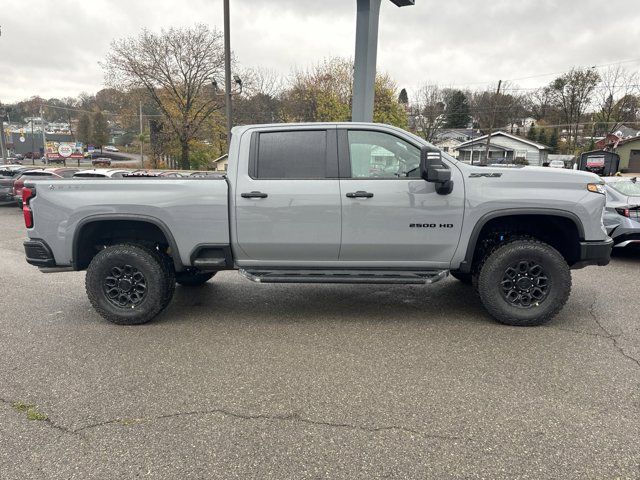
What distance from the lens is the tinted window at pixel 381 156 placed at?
14.0ft

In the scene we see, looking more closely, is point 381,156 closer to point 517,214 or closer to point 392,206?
point 392,206

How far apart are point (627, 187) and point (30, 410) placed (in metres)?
9.26

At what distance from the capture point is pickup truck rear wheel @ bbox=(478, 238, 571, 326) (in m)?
4.21

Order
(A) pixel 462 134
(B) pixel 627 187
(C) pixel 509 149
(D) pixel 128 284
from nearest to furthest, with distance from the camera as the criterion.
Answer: (D) pixel 128 284
(B) pixel 627 187
(C) pixel 509 149
(A) pixel 462 134

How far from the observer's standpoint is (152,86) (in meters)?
33.4

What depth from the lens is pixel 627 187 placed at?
7.80 meters

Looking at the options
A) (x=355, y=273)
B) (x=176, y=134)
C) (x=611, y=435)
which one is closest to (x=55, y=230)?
(x=355, y=273)

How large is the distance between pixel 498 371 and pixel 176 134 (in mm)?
38012

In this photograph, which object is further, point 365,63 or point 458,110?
point 458,110

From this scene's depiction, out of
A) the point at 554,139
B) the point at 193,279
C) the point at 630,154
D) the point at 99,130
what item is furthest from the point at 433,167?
the point at 99,130

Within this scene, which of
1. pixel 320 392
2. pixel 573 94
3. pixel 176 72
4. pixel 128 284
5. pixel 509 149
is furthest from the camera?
pixel 573 94

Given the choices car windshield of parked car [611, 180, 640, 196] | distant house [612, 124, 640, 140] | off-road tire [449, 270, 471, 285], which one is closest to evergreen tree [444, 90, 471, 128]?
distant house [612, 124, 640, 140]

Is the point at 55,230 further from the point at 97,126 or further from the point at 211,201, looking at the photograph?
the point at 97,126

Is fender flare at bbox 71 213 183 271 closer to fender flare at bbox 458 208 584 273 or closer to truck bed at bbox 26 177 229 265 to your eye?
truck bed at bbox 26 177 229 265
